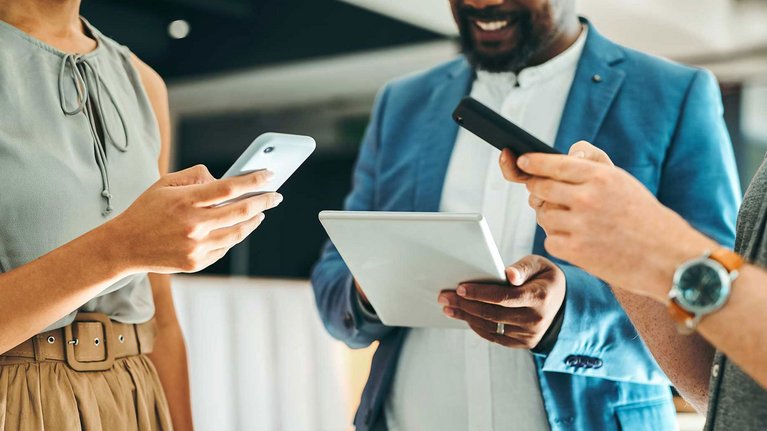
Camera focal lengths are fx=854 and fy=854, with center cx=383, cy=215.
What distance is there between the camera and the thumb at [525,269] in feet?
4.18

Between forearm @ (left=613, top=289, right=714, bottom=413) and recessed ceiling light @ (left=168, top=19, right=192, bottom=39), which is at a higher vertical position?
recessed ceiling light @ (left=168, top=19, right=192, bottom=39)

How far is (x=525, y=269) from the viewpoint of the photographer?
132cm

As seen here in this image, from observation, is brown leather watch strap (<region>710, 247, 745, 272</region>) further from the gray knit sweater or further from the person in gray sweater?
the gray knit sweater

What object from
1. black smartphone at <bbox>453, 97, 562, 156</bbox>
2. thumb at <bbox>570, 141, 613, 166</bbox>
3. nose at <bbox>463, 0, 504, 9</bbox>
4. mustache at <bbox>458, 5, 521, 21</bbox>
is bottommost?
thumb at <bbox>570, 141, 613, 166</bbox>

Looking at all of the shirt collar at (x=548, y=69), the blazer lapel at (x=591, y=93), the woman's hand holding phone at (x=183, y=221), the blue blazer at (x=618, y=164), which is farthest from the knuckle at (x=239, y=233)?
the shirt collar at (x=548, y=69)

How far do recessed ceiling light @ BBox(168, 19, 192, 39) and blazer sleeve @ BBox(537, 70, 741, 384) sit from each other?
570 centimetres

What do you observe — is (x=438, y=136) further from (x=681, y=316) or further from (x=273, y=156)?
(x=681, y=316)

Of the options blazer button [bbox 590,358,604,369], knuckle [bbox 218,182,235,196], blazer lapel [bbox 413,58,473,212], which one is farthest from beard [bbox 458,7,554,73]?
knuckle [bbox 218,182,235,196]

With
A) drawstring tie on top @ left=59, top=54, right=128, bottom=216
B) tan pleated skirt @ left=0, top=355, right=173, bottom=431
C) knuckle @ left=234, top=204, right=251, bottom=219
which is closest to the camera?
knuckle @ left=234, top=204, right=251, bottom=219

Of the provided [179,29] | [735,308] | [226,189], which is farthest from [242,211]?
[179,29]

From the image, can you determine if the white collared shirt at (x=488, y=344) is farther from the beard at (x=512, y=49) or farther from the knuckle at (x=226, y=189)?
the knuckle at (x=226, y=189)

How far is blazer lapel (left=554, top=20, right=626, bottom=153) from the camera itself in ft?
5.30

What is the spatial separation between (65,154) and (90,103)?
119 mm

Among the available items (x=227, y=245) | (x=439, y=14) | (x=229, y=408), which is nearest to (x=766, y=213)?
(x=227, y=245)
